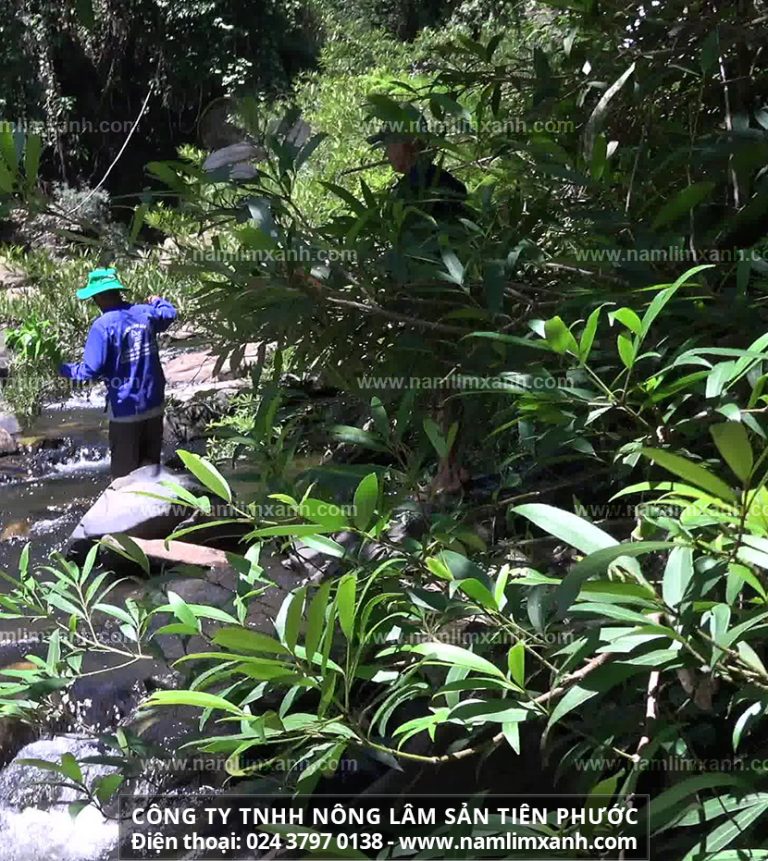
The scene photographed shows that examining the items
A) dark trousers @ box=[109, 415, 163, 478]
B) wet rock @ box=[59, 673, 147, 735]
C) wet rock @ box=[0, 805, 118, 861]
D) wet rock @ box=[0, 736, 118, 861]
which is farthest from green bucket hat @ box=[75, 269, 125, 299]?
wet rock @ box=[0, 805, 118, 861]

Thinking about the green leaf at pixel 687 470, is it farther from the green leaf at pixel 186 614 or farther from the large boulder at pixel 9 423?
the large boulder at pixel 9 423

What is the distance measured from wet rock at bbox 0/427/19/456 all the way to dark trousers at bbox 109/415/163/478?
2734 mm

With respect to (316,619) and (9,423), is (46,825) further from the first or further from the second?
(9,423)

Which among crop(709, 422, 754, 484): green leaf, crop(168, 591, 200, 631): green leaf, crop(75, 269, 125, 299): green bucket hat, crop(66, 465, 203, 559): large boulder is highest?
crop(709, 422, 754, 484): green leaf

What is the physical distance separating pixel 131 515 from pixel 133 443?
62 cm

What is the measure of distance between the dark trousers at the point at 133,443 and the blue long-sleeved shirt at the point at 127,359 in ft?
0.20

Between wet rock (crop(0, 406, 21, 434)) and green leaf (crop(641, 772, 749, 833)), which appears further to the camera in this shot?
wet rock (crop(0, 406, 21, 434))

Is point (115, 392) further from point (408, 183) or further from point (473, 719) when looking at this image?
point (473, 719)

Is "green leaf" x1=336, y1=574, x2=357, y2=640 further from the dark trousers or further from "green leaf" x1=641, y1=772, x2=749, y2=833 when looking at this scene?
the dark trousers

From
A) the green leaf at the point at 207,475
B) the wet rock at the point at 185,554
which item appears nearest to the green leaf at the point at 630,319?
the green leaf at the point at 207,475

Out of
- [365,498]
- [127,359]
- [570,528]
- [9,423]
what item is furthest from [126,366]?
[570,528]

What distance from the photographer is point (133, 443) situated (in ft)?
20.1

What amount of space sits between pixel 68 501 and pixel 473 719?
654 centimetres

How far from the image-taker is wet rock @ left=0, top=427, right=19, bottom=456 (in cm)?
852
